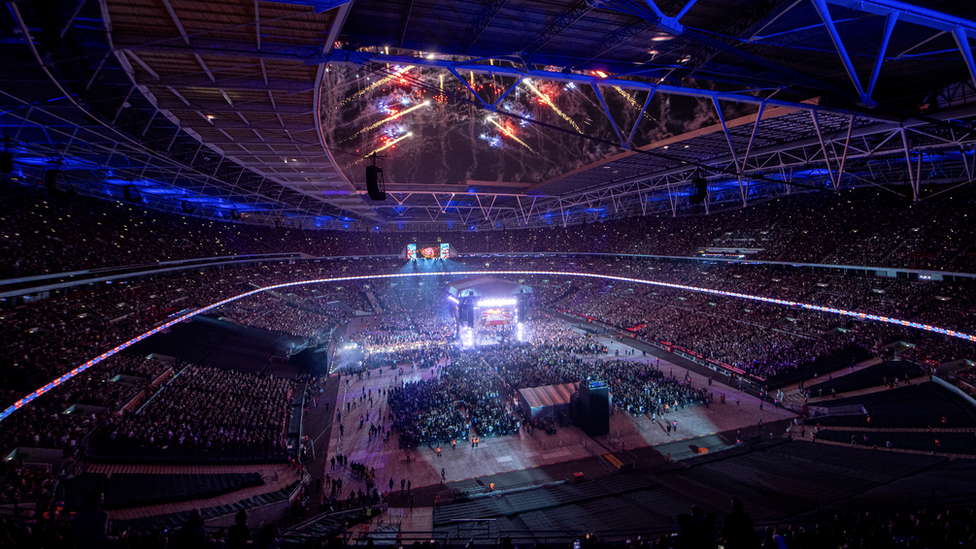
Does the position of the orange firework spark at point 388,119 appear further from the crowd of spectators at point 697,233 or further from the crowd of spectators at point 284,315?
the crowd of spectators at point 697,233

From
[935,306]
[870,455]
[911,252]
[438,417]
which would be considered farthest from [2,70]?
[911,252]

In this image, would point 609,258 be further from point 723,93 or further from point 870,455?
point 723,93

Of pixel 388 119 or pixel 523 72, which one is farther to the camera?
pixel 388 119

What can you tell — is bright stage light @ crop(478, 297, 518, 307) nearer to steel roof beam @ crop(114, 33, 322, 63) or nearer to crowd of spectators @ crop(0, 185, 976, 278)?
crowd of spectators @ crop(0, 185, 976, 278)

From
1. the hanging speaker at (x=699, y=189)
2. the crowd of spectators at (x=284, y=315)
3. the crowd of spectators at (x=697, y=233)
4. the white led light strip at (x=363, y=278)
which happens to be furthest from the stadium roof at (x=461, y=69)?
the crowd of spectators at (x=284, y=315)

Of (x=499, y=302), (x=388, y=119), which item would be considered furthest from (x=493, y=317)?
(x=388, y=119)

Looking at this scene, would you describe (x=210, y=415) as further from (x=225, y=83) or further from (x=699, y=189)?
(x=699, y=189)
